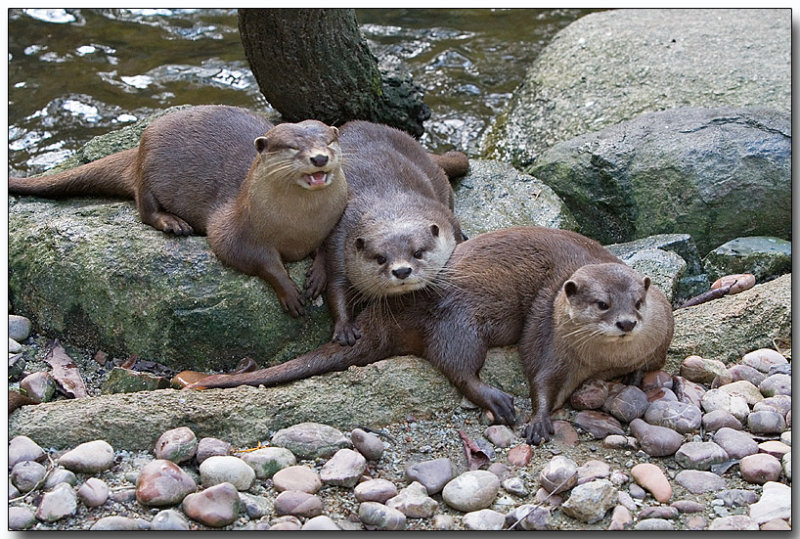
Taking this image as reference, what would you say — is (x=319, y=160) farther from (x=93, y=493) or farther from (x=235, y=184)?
(x=93, y=493)

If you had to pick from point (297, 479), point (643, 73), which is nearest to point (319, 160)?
point (297, 479)

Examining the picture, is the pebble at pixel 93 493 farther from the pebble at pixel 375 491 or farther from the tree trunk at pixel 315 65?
the tree trunk at pixel 315 65

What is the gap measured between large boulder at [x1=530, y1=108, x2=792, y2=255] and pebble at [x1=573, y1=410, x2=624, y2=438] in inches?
67.9

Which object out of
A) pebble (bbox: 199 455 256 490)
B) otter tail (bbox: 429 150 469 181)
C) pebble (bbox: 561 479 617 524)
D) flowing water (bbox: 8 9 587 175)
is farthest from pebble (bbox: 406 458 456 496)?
flowing water (bbox: 8 9 587 175)

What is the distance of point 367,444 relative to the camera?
3119 millimetres

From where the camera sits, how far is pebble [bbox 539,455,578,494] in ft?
9.57

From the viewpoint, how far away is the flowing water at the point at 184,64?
6613 mm

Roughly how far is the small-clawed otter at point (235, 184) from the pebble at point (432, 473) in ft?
3.19

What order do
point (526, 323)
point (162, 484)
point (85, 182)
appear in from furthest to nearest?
point (85, 182) < point (526, 323) < point (162, 484)

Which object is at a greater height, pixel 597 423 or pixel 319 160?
pixel 319 160

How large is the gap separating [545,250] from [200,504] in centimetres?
165

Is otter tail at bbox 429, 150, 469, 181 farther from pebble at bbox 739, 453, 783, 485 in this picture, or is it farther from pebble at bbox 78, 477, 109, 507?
pebble at bbox 78, 477, 109, 507

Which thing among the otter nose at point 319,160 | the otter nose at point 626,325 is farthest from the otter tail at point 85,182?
the otter nose at point 626,325

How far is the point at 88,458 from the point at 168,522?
1.34 ft
